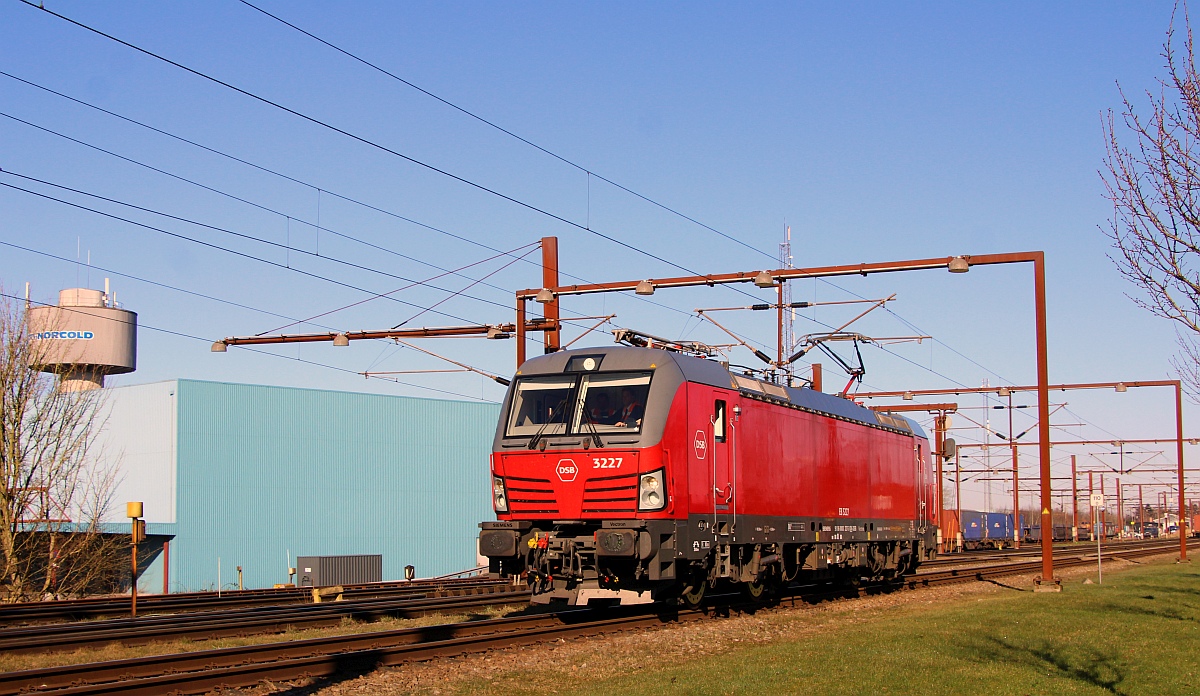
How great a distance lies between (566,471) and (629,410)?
1358 millimetres

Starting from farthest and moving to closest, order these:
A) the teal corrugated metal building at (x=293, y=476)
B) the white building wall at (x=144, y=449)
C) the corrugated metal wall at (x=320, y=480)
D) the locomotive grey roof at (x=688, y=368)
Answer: the corrugated metal wall at (x=320, y=480) → the teal corrugated metal building at (x=293, y=476) → the white building wall at (x=144, y=449) → the locomotive grey roof at (x=688, y=368)

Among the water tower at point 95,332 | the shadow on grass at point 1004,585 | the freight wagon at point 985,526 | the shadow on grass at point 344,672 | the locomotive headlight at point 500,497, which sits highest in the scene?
the water tower at point 95,332

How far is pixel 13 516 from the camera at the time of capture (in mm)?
36594

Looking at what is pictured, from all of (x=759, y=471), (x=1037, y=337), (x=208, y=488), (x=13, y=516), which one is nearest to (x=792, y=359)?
(x=1037, y=337)

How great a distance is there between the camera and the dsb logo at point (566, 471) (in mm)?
17703

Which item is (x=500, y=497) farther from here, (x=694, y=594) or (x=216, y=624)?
(x=216, y=624)

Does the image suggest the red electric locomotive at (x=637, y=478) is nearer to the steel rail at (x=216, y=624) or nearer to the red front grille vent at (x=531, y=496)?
the red front grille vent at (x=531, y=496)

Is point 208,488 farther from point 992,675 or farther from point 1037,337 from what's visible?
point 992,675

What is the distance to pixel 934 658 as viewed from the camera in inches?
559

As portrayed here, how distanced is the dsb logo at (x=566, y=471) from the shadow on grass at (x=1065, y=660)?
6.25m

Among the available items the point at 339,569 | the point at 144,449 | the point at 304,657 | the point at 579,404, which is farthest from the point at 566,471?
the point at 144,449

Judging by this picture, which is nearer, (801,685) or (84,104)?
(801,685)

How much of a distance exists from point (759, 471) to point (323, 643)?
878 centimetres

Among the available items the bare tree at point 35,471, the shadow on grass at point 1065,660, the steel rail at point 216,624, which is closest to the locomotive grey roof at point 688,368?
the steel rail at point 216,624
